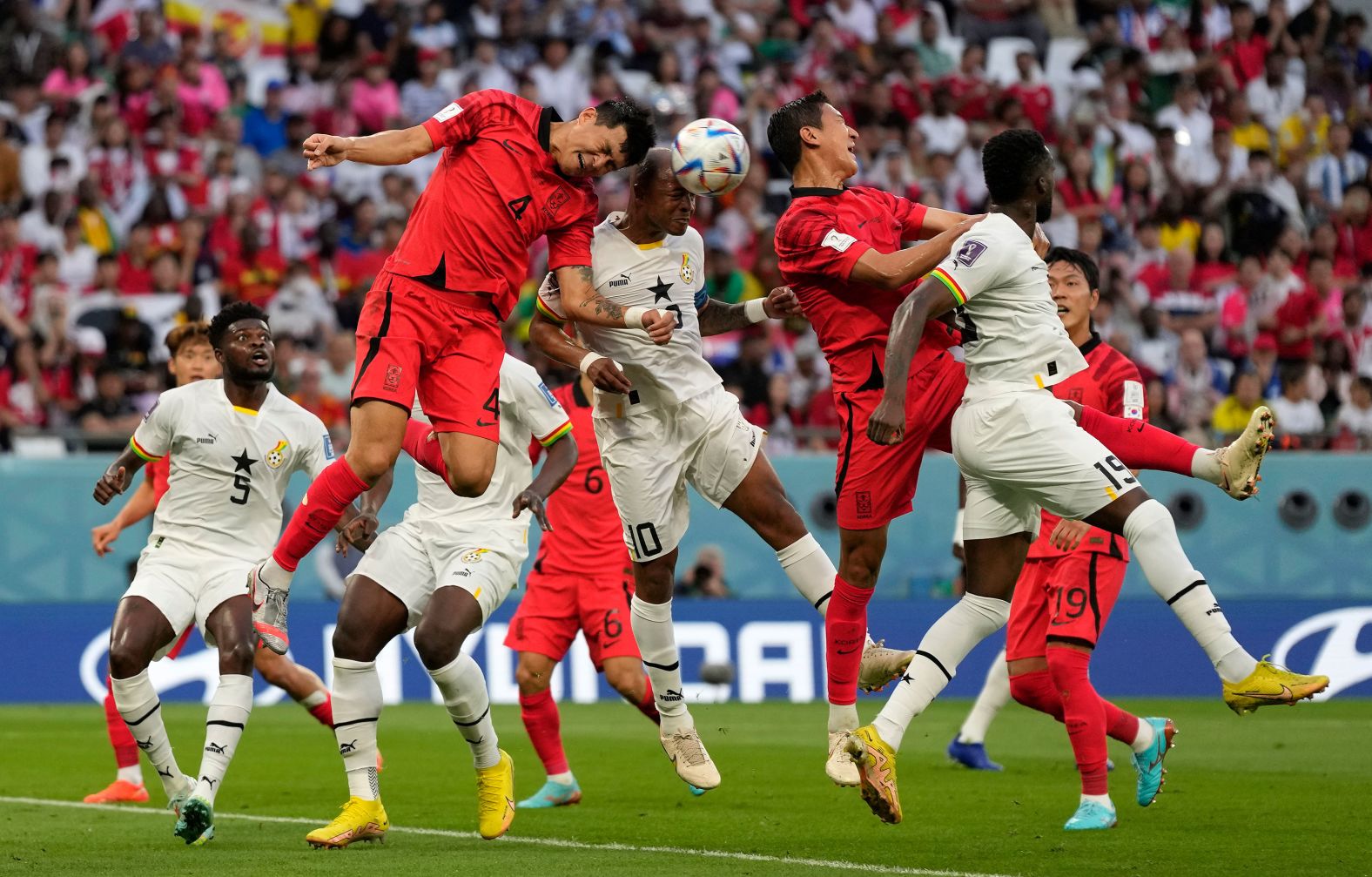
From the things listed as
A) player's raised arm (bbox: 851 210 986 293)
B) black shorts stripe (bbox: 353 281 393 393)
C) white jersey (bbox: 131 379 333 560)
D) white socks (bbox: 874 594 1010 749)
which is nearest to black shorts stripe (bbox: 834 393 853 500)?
player's raised arm (bbox: 851 210 986 293)

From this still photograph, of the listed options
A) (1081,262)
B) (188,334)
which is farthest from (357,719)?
(1081,262)

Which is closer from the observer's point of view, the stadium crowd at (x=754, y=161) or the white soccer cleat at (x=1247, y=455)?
the white soccer cleat at (x=1247, y=455)

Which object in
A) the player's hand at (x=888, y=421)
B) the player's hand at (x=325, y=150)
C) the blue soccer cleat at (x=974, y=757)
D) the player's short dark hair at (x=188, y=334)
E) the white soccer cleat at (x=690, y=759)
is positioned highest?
the player's hand at (x=325, y=150)

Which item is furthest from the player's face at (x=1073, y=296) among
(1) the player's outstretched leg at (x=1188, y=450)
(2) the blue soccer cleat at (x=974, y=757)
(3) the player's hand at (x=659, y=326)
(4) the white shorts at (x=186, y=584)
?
(4) the white shorts at (x=186, y=584)

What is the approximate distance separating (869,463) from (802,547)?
2.73ft

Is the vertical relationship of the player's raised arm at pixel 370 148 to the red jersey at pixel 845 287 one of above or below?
above

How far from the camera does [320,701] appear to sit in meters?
11.0

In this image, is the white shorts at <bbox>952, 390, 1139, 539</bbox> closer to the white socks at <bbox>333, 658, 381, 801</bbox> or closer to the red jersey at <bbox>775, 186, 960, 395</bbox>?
the red jersey at <bbox>775, 186, 960, 395</bbox>

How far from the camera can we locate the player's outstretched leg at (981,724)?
38.8 ft

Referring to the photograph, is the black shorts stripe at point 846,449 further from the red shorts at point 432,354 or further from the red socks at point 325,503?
the red socks at point 325,503

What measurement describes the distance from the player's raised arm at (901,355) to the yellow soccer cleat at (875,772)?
4.12 feet

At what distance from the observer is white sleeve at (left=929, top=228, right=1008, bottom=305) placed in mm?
7879

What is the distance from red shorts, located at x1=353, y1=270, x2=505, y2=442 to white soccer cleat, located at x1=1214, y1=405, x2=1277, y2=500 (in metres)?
3.27

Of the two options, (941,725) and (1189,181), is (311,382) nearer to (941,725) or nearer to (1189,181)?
(941,725)
